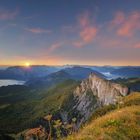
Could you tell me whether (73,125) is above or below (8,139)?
above

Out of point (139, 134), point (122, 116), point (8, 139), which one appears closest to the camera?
point (139, 134)

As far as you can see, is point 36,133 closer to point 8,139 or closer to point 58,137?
point 58,137

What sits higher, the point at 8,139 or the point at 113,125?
the point at 113,125

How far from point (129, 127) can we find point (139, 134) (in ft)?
3.18

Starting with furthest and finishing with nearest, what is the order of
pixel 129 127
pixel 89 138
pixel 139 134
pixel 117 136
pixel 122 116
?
pixel 122 116, pixel 129 127, pixel 139 134, pixel 117 136, pixel 89 138

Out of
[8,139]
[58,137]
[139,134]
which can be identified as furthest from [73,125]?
[8,139]

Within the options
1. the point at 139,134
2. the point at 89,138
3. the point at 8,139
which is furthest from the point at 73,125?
the point at 8,139

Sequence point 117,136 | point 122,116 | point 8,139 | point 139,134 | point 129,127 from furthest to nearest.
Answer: point 8,139 < point 122,116 < point 129,127 < point 139,134 < point 117,136

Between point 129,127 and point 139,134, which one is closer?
point 139,134

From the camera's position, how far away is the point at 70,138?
39.1 feet

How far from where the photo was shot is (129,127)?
14711 millimetres

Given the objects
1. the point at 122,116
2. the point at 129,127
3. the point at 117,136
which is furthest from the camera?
the point at 122,116

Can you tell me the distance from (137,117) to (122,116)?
124 cm

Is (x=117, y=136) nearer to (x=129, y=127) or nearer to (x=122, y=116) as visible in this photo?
Result: (x=129, y=127)
